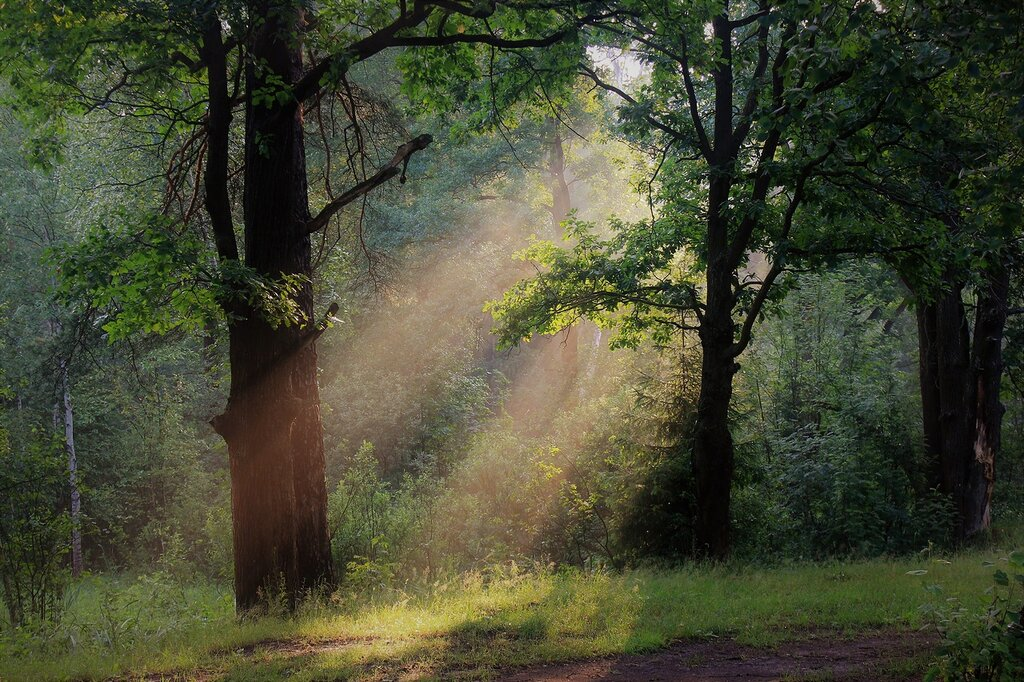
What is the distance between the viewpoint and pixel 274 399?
8.30m

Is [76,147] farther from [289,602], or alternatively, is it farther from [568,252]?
[289,602]

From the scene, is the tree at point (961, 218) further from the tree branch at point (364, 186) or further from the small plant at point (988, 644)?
the tree branch at point (364, 186)

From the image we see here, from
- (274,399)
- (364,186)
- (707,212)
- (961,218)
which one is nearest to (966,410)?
(961,218)

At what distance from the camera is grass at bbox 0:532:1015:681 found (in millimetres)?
5961

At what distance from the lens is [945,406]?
46.6 feet

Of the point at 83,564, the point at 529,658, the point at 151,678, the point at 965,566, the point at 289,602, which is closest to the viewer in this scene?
the point at 151,678

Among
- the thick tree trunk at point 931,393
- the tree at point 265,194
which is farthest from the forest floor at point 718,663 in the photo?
the thick tree trunk at point 931,393

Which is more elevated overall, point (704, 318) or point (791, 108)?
point (791, 108)

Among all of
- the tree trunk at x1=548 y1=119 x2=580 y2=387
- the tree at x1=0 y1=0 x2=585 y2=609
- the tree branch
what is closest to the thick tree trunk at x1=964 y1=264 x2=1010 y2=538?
the tree at x1=0 y1=0 x2=585 y2=609

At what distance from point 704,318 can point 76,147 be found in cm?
1604

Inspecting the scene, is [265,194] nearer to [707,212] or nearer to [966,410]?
[707,212]

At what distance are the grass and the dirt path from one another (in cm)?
20

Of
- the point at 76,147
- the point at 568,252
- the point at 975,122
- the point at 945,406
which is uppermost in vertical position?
the point at 76,147

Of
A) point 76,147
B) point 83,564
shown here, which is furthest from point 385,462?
point 76,147
